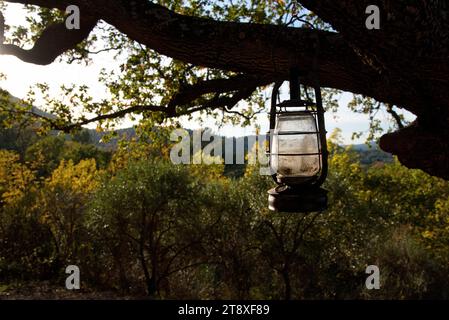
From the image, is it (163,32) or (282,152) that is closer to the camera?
(282,152)

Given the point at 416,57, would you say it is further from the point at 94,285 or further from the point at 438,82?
the point at 94,285

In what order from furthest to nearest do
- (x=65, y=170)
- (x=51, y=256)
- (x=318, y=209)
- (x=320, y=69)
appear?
(x=65, y=170)
(x=51, y=256)
(x=320, y=69)
(x=318, y=209)

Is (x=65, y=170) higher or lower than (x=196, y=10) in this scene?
lower

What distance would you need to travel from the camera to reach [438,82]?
2945 mm

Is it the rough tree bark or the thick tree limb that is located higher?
the thick tree limb

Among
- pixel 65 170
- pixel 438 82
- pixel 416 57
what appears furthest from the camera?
pixel 65 170

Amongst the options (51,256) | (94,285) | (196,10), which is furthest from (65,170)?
(196,10)

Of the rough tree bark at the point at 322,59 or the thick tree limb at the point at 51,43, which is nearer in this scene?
the rough tree bark at the point at 322,59

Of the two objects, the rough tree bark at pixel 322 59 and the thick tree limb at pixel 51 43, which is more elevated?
the thick tree limb at pixel 51 43

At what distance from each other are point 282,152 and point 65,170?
2003 cm

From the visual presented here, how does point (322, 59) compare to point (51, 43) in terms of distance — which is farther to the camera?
point (51, 43)

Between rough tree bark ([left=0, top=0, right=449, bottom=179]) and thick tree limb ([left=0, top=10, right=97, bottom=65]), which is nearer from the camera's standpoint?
rough tree bark ([left=0, top=0, right=449, bottom=179])

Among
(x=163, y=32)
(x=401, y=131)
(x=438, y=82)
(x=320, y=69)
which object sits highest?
(x=163, y=32)

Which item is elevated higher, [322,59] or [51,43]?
[51,43]
